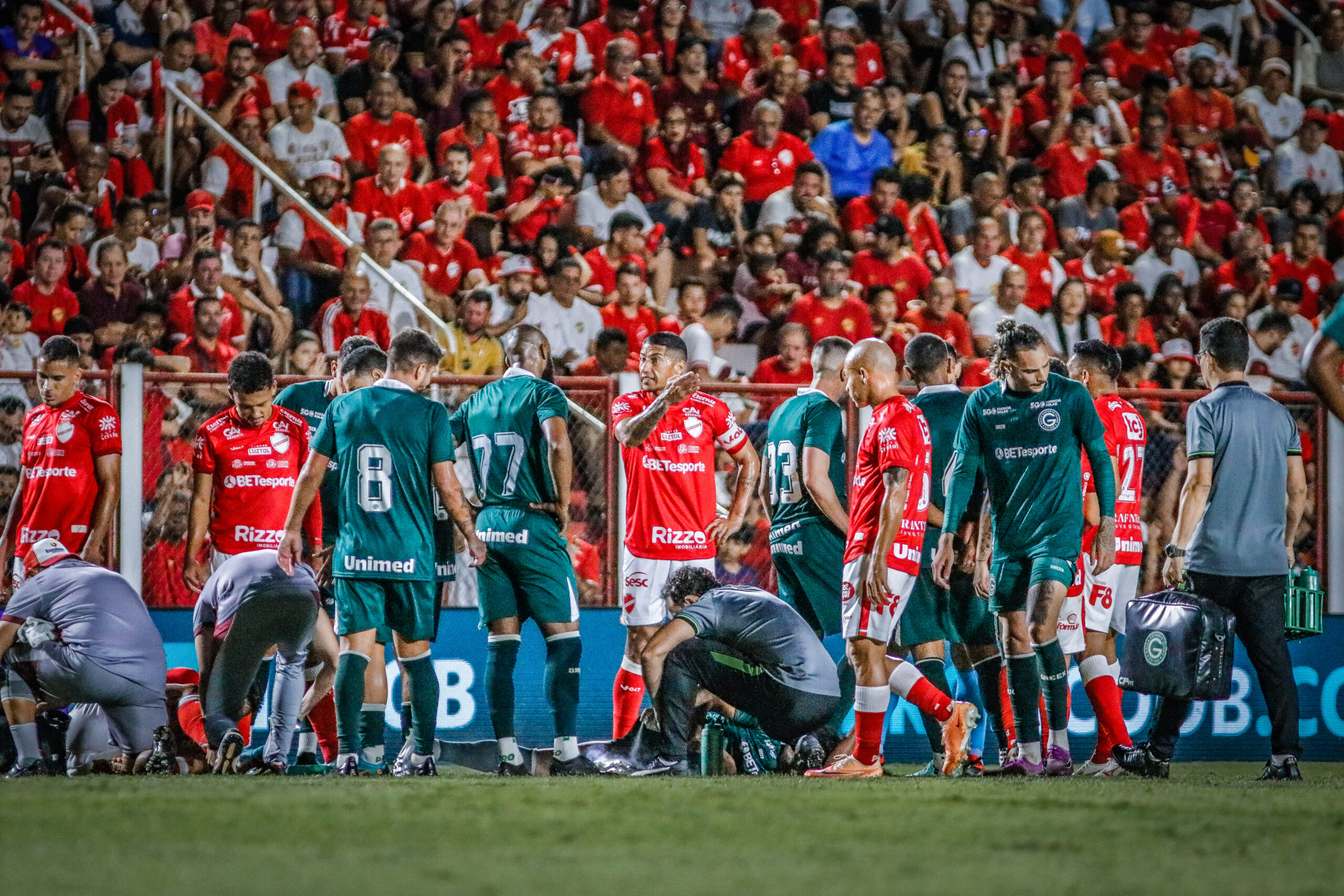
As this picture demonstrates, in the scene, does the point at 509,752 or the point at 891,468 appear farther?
the point at 509,752

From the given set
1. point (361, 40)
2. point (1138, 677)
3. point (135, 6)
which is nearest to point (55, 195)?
point (135, 6)

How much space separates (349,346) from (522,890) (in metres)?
5.15

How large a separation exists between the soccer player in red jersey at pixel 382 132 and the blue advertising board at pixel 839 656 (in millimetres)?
5473

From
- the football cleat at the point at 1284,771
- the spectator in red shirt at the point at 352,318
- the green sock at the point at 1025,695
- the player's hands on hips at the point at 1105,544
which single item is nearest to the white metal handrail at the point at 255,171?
the spectator in red shirt at the point at 352,318

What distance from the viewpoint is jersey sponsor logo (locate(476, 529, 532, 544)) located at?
8.31m

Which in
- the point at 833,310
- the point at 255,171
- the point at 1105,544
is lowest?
the point at 1105,544

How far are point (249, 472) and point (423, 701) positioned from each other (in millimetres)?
1671

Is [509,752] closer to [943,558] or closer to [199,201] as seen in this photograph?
[943,558]

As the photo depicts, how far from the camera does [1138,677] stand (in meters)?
7.80

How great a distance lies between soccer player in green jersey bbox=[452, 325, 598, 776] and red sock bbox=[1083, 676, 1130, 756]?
8.26 ft

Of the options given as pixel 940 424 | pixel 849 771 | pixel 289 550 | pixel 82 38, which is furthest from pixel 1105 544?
pixel 82 38

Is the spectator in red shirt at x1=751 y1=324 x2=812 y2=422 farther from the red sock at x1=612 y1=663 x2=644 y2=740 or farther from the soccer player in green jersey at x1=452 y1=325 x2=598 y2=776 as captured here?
the soccer player in green jersey at x1=452 y1=325 x2=598 y2=776

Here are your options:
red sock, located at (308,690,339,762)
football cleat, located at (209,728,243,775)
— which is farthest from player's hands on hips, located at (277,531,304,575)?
red sock, located at (308,690,339,762)

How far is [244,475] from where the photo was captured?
28.3ft
